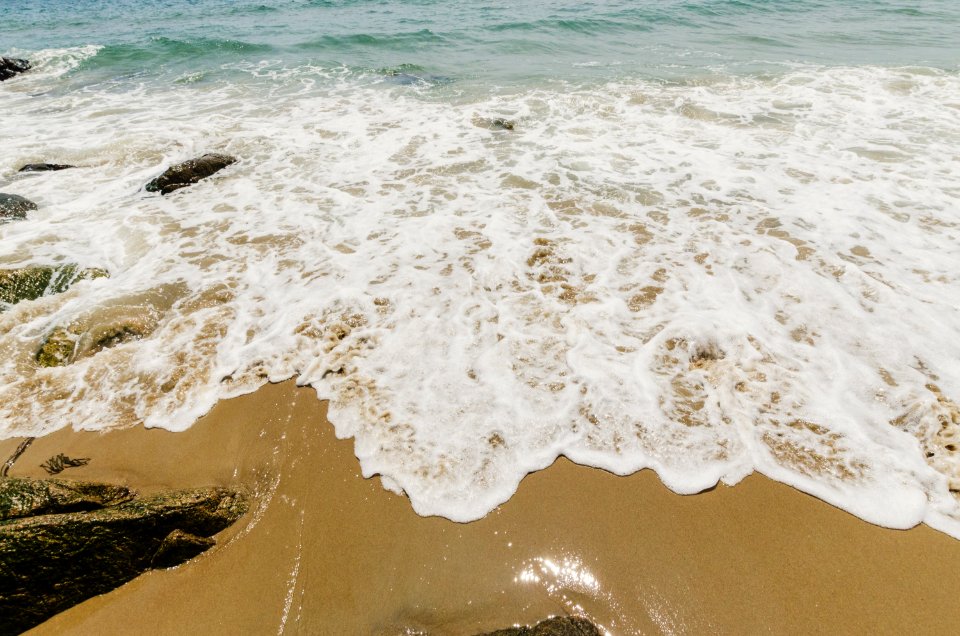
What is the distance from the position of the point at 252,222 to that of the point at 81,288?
7.30 ft

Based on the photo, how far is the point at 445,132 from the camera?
977cm

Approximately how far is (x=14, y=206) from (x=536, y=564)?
9.42 m

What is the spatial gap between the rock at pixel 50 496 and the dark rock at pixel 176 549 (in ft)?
2.06

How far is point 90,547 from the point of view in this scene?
253cm

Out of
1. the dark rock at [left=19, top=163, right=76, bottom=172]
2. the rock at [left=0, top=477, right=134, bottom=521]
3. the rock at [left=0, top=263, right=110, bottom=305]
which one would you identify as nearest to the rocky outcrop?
the rock at [left=0, top=263, right=110, bottom=305]

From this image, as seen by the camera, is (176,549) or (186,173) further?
Answer: (186,173)

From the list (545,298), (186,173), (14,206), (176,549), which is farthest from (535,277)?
(14,206)

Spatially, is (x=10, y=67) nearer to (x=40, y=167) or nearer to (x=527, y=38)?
(x=40, y=167)

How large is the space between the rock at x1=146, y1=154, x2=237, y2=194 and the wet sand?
5.73 meters

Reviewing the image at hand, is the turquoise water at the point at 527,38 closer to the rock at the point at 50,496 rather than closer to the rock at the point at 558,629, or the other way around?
the rock at the point at 50,496

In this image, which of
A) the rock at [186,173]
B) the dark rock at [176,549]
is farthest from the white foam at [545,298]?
the dark rock at [176,549]

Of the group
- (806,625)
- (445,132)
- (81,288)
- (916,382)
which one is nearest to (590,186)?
(445,132)

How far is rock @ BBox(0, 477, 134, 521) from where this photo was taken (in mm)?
2573

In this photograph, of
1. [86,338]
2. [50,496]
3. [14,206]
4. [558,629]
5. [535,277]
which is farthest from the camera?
[14,206]
